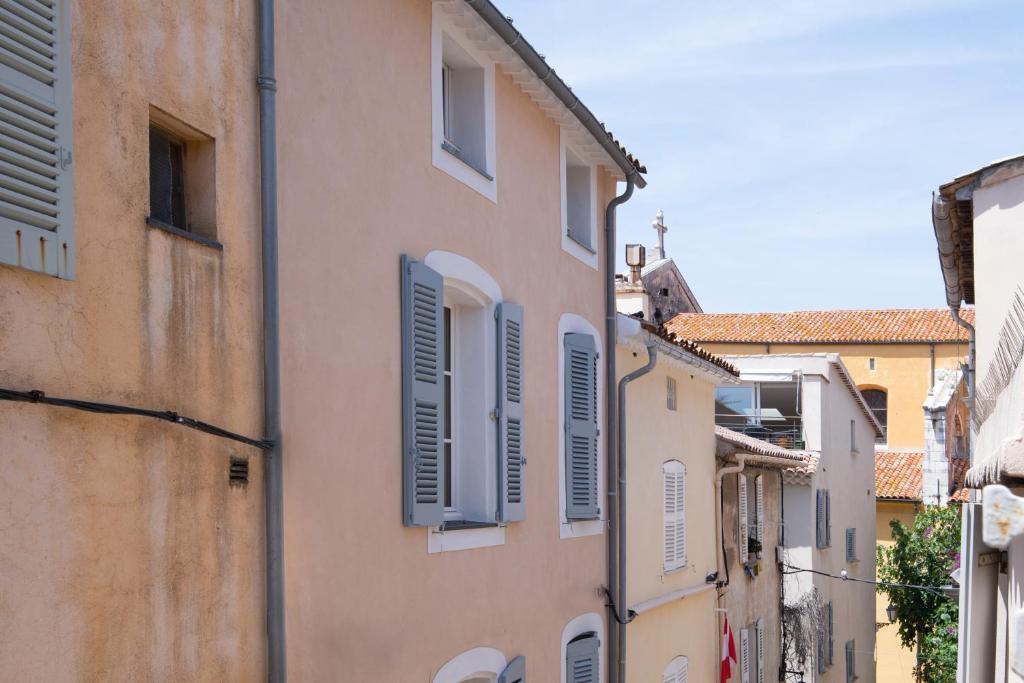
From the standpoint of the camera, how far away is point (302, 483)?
22.3 ft

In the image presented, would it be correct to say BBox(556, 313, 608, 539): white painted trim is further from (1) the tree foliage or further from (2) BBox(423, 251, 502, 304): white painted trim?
(1) the tree foliage

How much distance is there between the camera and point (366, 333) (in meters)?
7.64

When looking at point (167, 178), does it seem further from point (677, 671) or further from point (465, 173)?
point (677, 671)

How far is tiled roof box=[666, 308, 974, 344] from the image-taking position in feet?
127

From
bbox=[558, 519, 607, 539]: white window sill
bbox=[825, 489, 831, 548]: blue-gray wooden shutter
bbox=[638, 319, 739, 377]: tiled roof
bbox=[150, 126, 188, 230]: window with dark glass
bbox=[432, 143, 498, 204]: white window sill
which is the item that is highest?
bbox=[432, 143, 498, 204]: white window sill

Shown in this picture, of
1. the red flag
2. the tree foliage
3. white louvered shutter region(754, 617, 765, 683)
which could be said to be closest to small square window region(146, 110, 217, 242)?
the red flag

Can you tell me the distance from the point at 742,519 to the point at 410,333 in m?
12.2

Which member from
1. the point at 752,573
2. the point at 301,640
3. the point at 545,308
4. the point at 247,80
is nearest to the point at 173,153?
the point at 247,80

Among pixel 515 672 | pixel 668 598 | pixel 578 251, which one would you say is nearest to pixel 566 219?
pixel 578 251

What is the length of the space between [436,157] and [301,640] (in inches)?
138

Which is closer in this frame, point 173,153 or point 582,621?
point 173,153

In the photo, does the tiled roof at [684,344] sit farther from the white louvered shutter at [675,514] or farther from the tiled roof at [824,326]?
the tiled roof at [824,326]

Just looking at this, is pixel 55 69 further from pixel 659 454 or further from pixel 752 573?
pixel 752 573

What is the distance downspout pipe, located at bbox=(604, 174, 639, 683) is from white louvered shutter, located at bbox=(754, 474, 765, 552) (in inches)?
339
